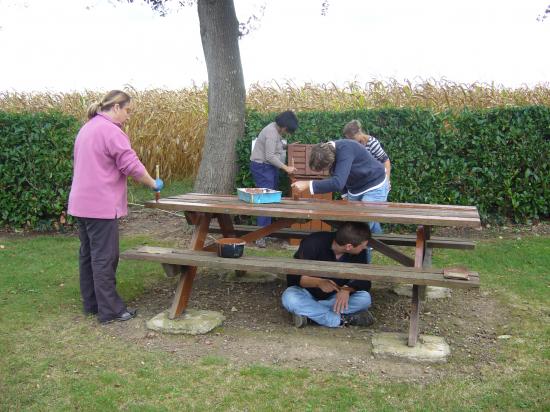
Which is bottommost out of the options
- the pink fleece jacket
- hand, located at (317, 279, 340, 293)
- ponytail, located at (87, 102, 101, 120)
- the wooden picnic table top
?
hand, located at (317, 279, 340, 293)

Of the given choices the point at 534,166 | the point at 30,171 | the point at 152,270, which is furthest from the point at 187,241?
the point at 534,166

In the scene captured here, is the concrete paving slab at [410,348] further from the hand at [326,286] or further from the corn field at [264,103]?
the corn field at [264,103]

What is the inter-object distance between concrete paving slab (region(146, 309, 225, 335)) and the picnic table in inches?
3.2

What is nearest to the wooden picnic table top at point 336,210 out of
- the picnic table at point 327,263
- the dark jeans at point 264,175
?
the picnic table at point 327,263

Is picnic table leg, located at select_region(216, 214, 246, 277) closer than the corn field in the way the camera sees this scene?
Yes

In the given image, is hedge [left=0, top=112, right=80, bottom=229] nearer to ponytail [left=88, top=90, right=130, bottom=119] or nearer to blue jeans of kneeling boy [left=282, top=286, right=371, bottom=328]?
ponytail [left=88, top=90, right=130, bottom=119]

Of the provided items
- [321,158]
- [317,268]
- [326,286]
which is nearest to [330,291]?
[326,286]

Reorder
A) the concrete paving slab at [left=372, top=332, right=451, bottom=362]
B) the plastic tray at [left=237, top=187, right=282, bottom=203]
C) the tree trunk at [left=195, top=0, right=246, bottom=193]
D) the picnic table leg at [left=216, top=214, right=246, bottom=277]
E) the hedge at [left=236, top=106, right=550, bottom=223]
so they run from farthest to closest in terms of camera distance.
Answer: the hedge at [left=236, top=106, right=550, bottom=223] < the tree trunk at [left=195, top=0, right=246, bottom=193] < the picnic table leg at [left=216, top=214, right=246, bottom=277] < the plastic tray at [left=237, top=187, right=282, bottom=203] < the concrete paving slab at [left=372, top=332, right=451, bottom=362]

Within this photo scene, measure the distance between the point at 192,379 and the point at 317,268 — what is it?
1.28 metres

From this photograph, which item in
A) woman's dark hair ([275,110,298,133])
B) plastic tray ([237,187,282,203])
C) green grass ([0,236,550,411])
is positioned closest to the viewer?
green grass ([0,236,550,411])

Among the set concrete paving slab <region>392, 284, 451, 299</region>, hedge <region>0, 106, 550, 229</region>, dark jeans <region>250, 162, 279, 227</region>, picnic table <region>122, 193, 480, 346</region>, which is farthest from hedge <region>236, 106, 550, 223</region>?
picnic table <region>122, 193, 480, 346</region>

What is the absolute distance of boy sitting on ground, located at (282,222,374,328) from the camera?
5078 millimetres

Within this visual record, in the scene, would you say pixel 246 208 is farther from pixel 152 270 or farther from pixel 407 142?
pixel 407 142

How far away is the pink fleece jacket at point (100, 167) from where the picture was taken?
490 centimetres
